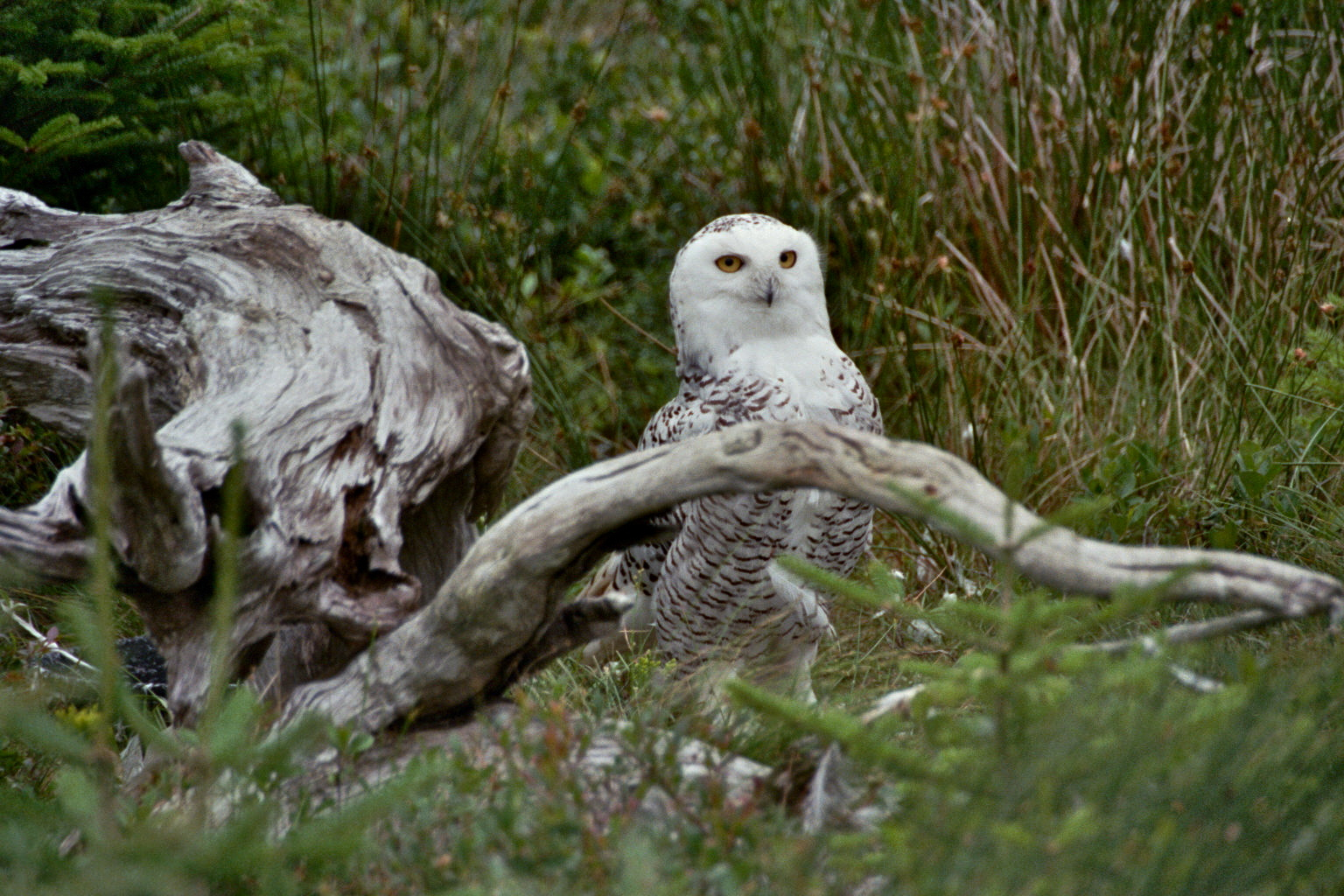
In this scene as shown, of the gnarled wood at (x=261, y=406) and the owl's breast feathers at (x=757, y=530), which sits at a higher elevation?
the gnarled wood at (x=261, y=406)

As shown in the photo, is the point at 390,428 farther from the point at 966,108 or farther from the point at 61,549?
the point at 966,108

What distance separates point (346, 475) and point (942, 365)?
85.2 inches

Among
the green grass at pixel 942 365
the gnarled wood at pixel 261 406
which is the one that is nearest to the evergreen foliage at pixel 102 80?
the green grass at pixel 942 365

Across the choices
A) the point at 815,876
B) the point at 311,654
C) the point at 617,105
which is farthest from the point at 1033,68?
the point at 815,876

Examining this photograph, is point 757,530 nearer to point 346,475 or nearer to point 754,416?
point 754,416

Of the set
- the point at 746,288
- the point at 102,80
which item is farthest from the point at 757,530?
the point at 102,80

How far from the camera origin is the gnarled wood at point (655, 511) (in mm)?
1590

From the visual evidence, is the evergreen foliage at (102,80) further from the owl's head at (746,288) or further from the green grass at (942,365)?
the owl's head at (746,288)

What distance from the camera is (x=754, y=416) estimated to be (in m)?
2.75

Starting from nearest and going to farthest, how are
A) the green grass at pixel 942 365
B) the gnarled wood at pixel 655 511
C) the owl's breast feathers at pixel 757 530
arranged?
the green grass at pixel 942 365 → the gnarled wood at pixel 655 511 → the owl's breast feathers at pixel 757 530

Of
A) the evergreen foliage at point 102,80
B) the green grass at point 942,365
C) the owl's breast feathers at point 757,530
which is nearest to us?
the green grass at point 942,365

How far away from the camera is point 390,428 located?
2.25 metres

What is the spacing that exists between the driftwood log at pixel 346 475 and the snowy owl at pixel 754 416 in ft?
1.78

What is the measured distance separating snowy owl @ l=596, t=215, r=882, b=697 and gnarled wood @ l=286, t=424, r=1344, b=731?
776mm
